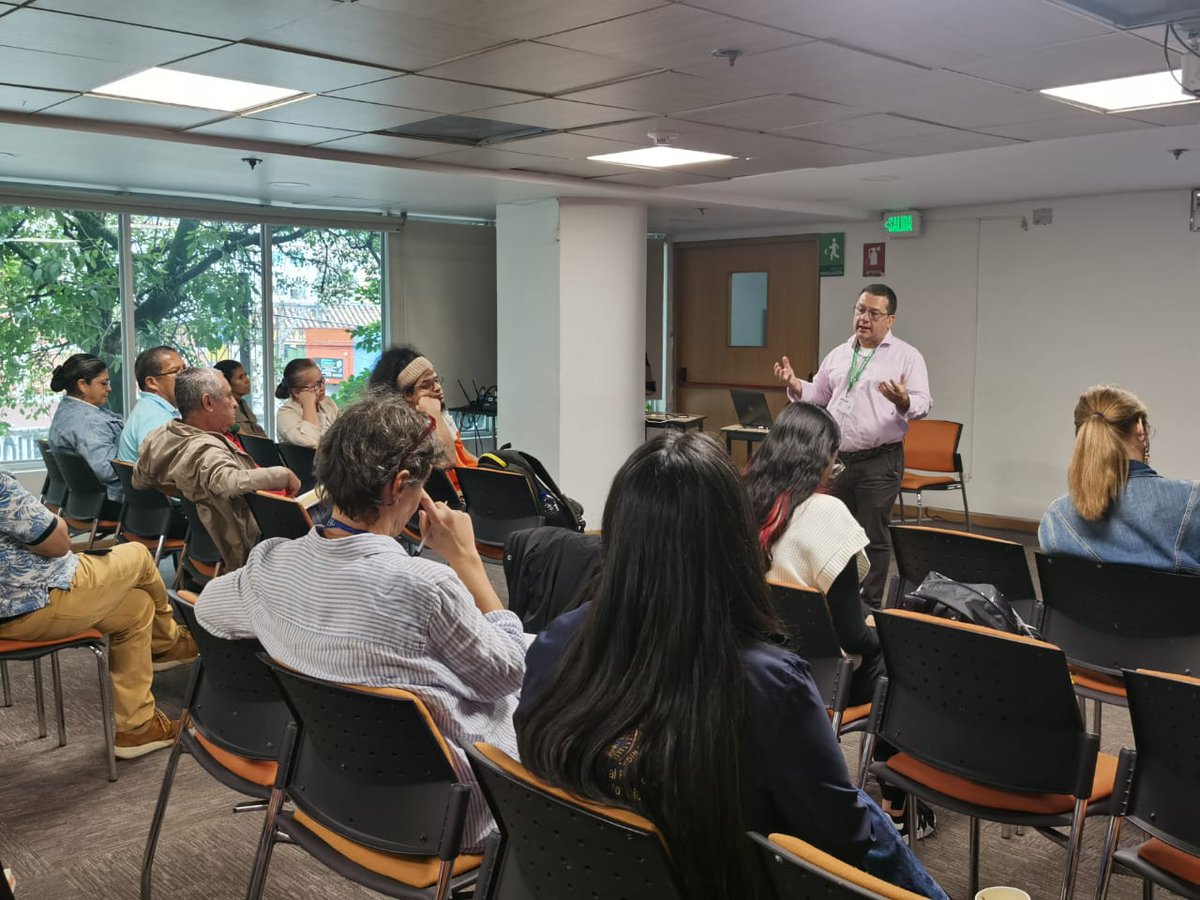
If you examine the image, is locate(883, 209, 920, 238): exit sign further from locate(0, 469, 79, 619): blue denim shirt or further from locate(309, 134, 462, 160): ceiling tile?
locate(0, 469, 79, 619): blue denim shirt

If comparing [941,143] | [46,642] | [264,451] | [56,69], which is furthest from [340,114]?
[941,143]

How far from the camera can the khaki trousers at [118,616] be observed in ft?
10.8

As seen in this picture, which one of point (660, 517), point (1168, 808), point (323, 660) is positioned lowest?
point (1168, 808)

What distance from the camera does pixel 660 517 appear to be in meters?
1.42

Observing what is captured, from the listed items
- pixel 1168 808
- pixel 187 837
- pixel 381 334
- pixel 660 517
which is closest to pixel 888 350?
pixel 1168 808

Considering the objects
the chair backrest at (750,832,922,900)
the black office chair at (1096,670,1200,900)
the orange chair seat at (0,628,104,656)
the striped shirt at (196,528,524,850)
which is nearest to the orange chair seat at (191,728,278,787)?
the striped shirt at (196,528,524,850)

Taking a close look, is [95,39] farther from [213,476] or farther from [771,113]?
[771,113]

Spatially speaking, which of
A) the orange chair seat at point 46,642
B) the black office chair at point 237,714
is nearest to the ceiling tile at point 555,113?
the orange chair seat at point 46,642

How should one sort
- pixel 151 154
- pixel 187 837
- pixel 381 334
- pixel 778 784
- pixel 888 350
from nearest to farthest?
1. pixel 778 784
2. pixel 187 837
3. pixel 888 350
4. pixel 151 154
5. pixel 381 334

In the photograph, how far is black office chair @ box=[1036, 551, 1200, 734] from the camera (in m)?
2.88

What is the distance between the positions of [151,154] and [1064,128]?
4.78m

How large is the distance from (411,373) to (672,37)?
7.35 ft

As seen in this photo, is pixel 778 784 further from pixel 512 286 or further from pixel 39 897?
pixel 512 286

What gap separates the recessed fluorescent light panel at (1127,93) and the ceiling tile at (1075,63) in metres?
0.14
